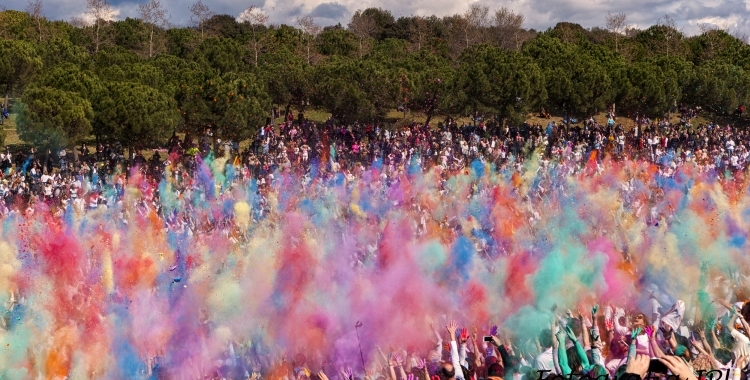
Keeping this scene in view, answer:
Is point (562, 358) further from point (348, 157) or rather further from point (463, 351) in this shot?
point (348, 157)

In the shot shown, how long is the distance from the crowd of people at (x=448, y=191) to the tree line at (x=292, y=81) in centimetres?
130

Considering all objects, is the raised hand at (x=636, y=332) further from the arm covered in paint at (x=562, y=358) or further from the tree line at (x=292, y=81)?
the tree line at (x=292, y=81)

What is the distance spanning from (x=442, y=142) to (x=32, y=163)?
16.4 m

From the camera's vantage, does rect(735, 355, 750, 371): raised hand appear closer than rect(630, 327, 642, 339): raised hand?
Yes

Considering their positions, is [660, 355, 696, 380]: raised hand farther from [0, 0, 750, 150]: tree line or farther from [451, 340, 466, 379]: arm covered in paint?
[0, 0, 750, 150]: tree line

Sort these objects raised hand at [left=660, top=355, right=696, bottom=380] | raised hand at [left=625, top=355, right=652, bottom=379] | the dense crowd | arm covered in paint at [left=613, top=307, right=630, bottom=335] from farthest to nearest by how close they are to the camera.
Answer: the dense crowd, arm covered in paint at [left=613, top=307, right=630, bottom=335], raised hand at [left=625, top=355, right=652, bottom=379], raised hand at [left=660, top=355, right=696, bottom=380]

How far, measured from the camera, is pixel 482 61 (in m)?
38.9

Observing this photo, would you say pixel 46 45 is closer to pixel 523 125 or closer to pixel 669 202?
pixel 523 125

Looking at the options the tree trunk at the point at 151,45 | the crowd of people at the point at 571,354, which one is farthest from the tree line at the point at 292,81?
the crowd of people at the point at 571,354

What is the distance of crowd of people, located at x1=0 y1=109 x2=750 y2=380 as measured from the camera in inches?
296

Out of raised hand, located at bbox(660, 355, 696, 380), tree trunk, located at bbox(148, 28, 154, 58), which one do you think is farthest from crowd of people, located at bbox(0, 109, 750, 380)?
tree trunk, located at bbox(148, 28, 154, 58)

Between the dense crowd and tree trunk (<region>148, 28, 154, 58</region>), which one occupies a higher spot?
tree trunk (<region>148, 28, 154, 58</region>)

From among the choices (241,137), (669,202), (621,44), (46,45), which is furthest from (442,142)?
(621,44)

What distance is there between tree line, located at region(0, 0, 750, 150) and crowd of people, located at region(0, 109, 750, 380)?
1.30 m
